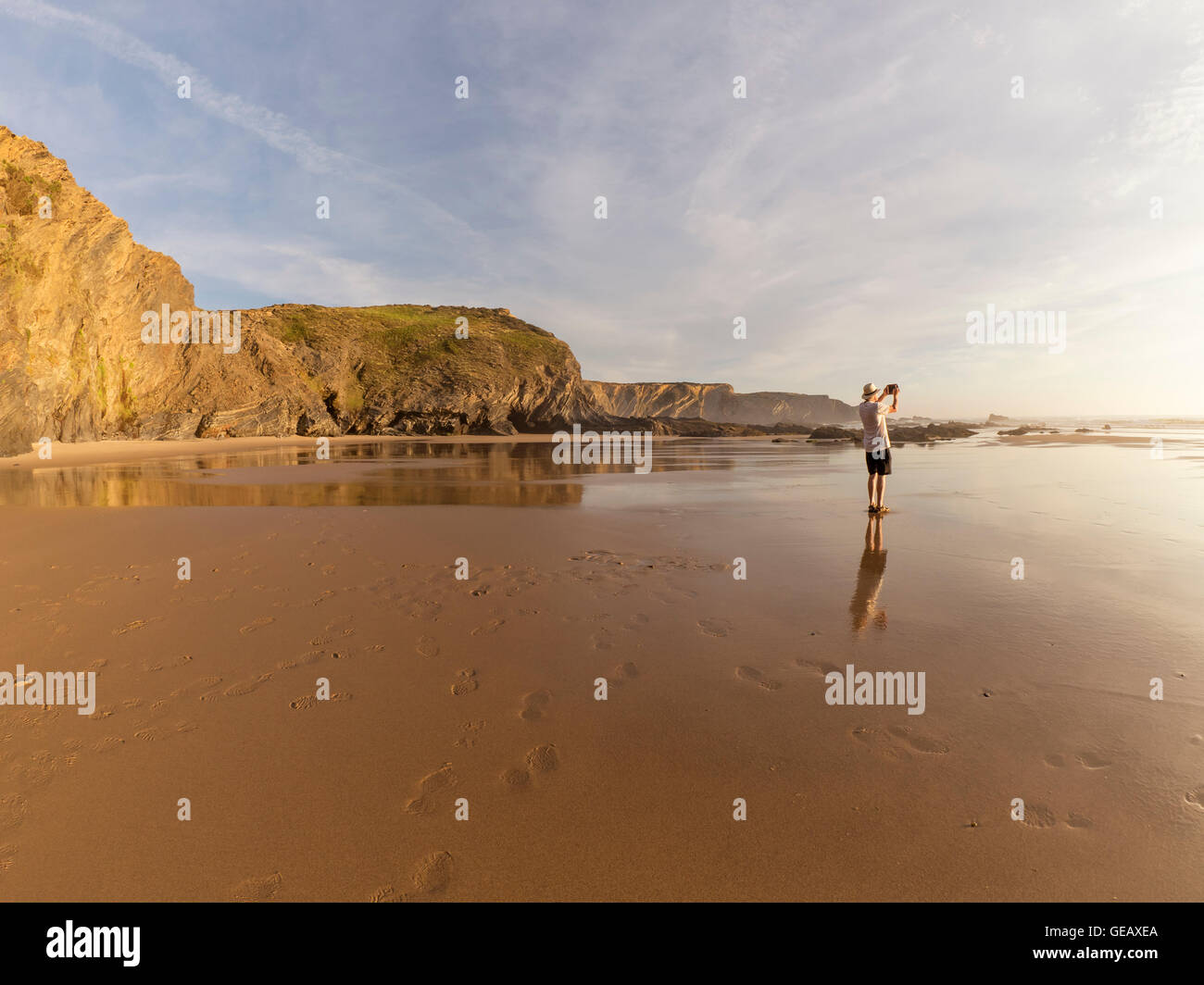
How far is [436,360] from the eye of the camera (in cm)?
6700

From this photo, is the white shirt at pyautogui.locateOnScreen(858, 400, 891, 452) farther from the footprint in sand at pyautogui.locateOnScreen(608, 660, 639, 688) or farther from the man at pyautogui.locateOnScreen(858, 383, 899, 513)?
the footprint in sand at pyautogui.locateOnScreen(608, 660, 639, 688)

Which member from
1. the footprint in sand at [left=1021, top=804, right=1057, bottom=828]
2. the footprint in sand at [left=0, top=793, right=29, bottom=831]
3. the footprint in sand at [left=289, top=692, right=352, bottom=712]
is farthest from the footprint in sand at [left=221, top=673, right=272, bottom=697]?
the footprint in sand at [left=1021, top=804, right=1057, bottom=828]

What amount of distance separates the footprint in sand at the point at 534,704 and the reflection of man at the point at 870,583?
254cm

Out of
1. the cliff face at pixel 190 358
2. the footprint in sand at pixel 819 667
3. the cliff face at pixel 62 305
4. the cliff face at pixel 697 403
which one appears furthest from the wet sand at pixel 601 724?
the cliff face at pixel 697 403

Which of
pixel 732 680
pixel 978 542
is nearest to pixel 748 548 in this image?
pixel 978 542

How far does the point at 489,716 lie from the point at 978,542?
712 cm

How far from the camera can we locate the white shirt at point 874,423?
9844mm

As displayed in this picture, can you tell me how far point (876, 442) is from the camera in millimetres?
9836

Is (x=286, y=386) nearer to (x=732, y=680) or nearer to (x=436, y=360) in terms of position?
(x=436, y=360)

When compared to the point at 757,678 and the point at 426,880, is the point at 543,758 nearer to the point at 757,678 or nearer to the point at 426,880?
the point at 426,880

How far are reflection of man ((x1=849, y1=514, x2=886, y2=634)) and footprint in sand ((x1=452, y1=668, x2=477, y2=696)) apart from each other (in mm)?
2939

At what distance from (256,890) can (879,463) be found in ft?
32.9

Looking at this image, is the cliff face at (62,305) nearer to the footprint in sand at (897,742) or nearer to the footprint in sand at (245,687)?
the footprint in sand at (245,687)

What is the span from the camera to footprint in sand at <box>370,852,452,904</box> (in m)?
1.81
